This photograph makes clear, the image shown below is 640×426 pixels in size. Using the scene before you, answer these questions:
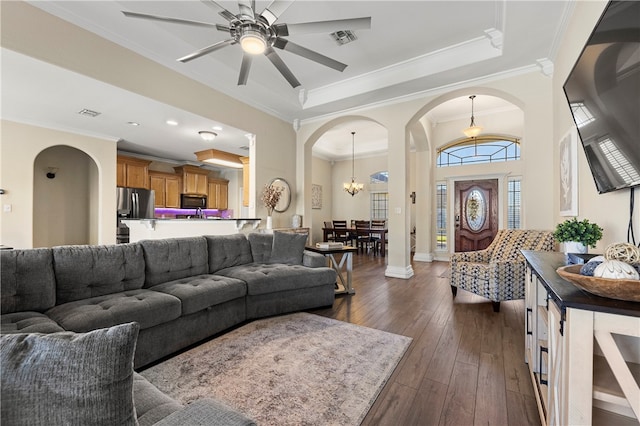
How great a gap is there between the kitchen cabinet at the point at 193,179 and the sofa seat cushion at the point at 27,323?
5967mm

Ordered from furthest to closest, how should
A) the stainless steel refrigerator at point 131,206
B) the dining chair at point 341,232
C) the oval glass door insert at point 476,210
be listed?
the dining chair at point 341,232 → the oval glass door insert at point 476,210 → the stainless steel refrigerator at point 131,206

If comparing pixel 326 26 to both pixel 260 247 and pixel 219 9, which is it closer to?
pixel 219 9

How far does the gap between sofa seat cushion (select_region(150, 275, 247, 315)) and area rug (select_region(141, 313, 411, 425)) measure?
340 mm

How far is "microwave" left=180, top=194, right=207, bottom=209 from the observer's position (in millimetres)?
7445

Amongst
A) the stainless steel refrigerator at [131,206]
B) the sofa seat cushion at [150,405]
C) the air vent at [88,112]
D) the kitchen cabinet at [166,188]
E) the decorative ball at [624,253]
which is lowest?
the sofa seat cushion at [150,405]

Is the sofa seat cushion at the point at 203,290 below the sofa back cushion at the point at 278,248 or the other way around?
below

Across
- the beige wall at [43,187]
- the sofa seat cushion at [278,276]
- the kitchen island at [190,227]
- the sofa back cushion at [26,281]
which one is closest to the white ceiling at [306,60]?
the beige wall at [43,187]

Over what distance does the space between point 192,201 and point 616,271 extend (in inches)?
318

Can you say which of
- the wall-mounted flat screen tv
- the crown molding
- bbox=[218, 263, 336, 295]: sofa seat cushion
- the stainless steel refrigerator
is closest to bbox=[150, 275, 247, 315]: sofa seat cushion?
bbox=[218, 263, 336, 295]: sofa seat cushion

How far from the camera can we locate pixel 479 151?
664 cm

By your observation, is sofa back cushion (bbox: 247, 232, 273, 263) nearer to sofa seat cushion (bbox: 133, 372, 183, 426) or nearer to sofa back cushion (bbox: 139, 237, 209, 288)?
sofa back cushion (bbox: 139, 237, 209, 288)

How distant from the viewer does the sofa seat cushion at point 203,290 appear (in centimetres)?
235

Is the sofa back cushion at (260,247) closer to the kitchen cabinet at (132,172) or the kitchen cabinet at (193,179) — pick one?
the kitchen cabinet at (132,172)

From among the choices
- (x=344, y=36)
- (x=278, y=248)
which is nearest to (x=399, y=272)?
(x=278, y=248)
